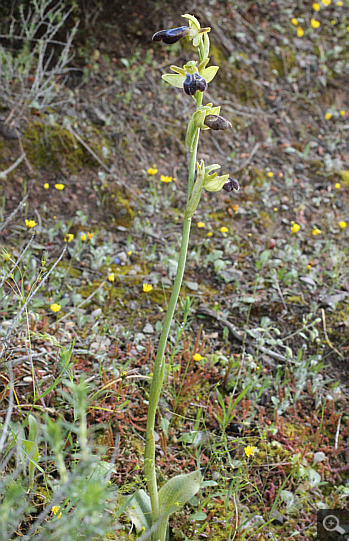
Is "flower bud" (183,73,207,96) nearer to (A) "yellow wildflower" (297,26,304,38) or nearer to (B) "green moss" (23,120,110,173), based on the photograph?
(B) "green moss" (23,120,110,173)

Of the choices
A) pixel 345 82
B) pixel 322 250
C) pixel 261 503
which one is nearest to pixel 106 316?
pixel 261 503

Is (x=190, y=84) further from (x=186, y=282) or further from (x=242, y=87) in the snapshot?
(x=242, y=87)

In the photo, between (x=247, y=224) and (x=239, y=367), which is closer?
(x=239, y=367)

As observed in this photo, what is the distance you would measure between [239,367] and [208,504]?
28.9 inches

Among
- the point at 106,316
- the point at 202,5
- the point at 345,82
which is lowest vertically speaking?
the point at 106,316

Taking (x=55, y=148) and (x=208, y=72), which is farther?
(x=55, y=148)

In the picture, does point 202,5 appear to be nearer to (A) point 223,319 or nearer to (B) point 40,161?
(B) point 40,161

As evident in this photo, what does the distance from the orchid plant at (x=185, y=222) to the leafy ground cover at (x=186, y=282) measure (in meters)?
0.12

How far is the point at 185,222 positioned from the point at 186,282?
1464 millimetres

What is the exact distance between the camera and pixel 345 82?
5.23 meters

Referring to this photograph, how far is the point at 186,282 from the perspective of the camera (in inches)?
120

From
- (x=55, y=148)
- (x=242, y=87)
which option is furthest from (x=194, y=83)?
A: (x=242, y=87)

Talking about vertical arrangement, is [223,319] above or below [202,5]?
below

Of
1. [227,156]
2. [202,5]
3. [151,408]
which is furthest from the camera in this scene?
[202,5]
